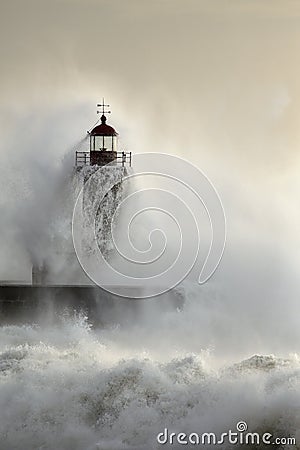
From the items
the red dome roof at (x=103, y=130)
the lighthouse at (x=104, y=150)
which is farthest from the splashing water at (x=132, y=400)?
the red dome roof at (x=103, y=130)

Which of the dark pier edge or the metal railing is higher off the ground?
the metal railing

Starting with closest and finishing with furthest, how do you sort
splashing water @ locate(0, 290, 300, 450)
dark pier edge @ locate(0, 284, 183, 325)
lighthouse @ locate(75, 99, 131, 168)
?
splashing water @ locate(0, 290, 300, 450) → dark pier edge @ locate(0, 284, 183, 325) → lighthouse @ locate(75, 99, 131, 168)

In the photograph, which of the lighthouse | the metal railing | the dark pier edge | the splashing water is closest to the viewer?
the splashing water

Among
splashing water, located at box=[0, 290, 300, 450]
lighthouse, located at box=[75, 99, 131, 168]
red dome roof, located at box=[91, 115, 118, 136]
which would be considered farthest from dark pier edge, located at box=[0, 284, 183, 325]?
splashing water, located at box=[0, 290, 300, 450]

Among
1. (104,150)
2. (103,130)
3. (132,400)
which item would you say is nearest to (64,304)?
(104,150)

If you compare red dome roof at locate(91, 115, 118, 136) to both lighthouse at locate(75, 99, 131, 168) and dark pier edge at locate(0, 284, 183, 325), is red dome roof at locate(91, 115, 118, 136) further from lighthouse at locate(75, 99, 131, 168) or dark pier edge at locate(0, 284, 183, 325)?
dark pier edge at locate(0, 284, 183, 325)

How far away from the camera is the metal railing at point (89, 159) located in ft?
65.1

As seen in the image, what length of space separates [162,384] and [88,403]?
0.85 meters

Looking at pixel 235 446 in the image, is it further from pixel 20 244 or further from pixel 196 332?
pixel 20 244

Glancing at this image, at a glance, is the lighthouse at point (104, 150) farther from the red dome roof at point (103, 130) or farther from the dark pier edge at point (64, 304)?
the dark pier edge at point (64, 304)

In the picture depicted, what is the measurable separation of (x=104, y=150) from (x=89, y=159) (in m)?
0.41

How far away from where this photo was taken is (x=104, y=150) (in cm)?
1981

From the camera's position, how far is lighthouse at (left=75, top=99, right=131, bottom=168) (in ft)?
64.7

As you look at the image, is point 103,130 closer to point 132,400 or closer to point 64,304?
point 64,304
